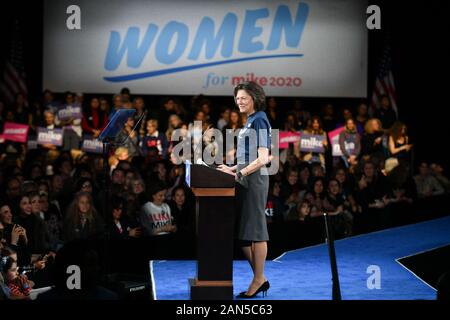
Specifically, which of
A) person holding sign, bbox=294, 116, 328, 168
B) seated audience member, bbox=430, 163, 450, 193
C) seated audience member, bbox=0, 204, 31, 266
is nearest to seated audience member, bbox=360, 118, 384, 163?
person holding sign, bbox=294, 116, 328, 168

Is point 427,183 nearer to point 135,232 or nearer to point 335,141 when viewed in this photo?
point 335,141

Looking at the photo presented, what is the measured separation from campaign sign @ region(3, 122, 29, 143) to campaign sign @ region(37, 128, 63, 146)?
0.22m

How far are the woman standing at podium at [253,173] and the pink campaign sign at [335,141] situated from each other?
5977 mm

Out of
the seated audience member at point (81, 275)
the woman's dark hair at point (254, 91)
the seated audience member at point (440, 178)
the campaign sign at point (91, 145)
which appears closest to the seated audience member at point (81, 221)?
the woman's dark hair at point (254, 91)

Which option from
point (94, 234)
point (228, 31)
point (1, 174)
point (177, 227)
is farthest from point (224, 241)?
point (228, 31)

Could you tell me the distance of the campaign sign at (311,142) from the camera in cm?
1116

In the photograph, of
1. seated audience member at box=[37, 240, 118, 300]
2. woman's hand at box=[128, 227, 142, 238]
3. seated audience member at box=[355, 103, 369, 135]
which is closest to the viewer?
seated audience member at box=[37, 240, 118, 300]

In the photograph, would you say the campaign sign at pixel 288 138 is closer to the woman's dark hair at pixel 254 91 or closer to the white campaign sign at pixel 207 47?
the white campaign sign at pixel 207 47

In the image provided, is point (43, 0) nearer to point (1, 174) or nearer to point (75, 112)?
point (75, 112)

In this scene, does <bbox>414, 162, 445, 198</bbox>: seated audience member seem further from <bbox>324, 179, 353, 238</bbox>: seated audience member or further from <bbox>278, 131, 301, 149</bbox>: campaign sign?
<bbox>324, 179, 353, 238</bbox>: seated audience member

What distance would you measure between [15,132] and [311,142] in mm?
3991

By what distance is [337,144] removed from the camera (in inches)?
448

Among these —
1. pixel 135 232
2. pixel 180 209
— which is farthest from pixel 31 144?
pixel 135 232

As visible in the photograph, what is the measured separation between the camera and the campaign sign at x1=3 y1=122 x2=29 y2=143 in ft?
35.1
